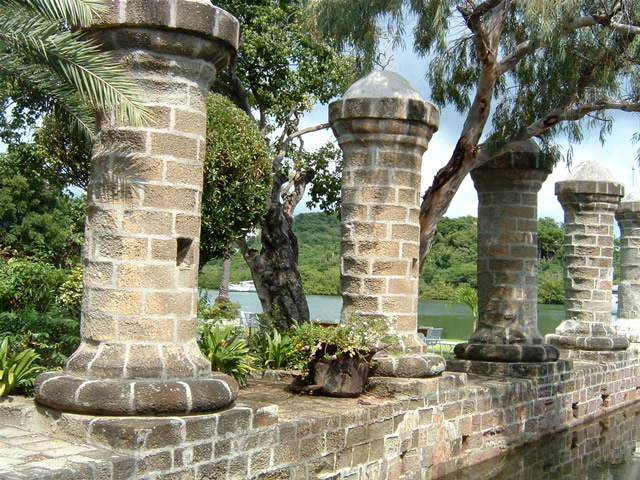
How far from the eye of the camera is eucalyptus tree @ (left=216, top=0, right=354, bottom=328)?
13438 millimetres

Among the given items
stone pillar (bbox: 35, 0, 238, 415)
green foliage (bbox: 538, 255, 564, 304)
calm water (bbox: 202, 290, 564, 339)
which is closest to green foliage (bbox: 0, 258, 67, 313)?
stone pillar (bbox: 35, 0, 238, 415)

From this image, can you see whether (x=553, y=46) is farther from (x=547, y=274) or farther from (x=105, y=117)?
(x=547, y=274)

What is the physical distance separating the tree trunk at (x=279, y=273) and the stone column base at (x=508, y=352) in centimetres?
374

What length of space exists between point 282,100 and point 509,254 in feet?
18.6

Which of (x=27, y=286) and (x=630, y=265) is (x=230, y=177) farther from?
(x=630, y=265)

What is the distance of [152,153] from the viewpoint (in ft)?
17.4

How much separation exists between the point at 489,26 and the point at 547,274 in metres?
38.1

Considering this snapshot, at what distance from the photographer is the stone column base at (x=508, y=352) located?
33.2 ft

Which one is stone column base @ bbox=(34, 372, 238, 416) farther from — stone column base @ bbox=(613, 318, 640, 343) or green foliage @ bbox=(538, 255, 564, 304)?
green foliage @ bbox=(538, 255, 564, 304)

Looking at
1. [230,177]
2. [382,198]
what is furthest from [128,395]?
[230,177]

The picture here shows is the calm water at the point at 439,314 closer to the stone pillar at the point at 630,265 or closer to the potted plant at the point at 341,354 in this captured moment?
the stone pillar at the point at 630,265

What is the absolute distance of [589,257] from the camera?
12922 mm

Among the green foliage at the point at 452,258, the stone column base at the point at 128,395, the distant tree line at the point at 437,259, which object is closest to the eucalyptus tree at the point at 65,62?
the stone column base at the point at 128,395

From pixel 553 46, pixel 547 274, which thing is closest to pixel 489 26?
pixel 553 46
